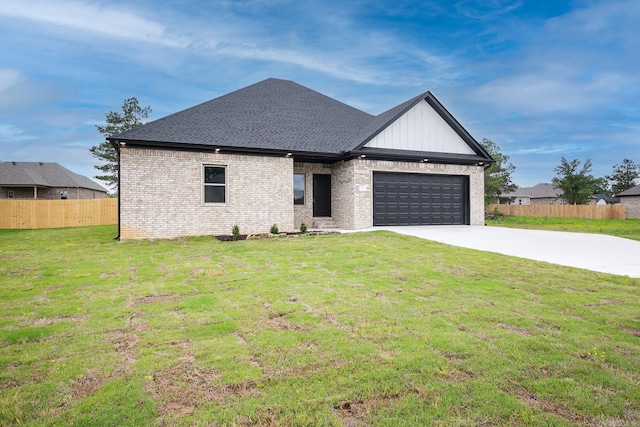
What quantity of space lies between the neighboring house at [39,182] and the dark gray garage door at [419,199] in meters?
33.0

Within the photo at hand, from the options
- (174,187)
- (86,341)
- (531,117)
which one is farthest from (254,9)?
(531,117)

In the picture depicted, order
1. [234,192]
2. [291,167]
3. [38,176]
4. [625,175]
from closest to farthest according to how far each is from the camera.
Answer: [234,192] → [291,167] → [38,176] → [625,175]

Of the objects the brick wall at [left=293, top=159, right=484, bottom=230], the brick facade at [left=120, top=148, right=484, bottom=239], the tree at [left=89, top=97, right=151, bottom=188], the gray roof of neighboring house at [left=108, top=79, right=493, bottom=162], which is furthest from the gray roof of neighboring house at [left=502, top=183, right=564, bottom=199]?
the tree at [left=89, top=97, right=151, bottom=188]

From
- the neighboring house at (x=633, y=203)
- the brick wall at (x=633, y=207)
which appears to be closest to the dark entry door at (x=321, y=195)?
the brick wall at (x=633, y=207)

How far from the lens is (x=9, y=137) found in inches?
1563

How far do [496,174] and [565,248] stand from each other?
30162 millimetres

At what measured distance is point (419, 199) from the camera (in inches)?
693

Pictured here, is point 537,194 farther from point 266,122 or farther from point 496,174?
point 266,122

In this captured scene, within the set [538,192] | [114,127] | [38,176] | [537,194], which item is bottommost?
[537,194]

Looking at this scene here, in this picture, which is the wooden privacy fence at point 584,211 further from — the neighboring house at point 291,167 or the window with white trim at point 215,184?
the window with white trim at point 215,184

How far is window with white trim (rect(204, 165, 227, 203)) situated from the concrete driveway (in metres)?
7.94

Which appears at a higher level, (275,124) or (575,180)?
(275,124)

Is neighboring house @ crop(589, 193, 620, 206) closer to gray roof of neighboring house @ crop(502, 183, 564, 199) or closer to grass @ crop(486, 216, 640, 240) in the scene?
gray roof of neighboring house @ crop(502, 183, 564, 199)

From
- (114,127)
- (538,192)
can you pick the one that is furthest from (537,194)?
(114,127)
